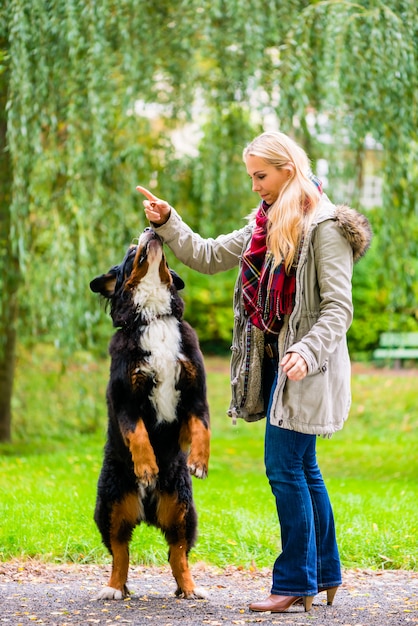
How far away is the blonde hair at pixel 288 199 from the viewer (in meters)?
3.89

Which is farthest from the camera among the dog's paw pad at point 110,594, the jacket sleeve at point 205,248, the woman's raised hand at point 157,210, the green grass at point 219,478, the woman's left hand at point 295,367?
the green grass at point 219,478

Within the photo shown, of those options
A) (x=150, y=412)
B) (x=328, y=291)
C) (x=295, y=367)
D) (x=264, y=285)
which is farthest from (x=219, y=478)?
(x=295, y=367)

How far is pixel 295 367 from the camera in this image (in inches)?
→ 143

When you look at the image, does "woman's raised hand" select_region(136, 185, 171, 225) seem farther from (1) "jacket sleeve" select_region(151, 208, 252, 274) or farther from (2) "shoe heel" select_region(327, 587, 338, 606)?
(2) "shoe heel" select_region(327, 587, 338, 606)

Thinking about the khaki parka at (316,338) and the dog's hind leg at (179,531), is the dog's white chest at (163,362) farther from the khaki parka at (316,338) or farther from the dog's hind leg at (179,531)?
the dog's hind leg at (179,531)

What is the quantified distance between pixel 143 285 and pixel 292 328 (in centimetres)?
77

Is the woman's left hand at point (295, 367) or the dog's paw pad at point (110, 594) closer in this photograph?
the woman's left hand at point (295, 367)

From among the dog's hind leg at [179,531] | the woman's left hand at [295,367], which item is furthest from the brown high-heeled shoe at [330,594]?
the woman's left hand at [295,367]

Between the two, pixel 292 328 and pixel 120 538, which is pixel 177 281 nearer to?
pixel 292 328

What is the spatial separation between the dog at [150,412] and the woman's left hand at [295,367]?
2.16ft

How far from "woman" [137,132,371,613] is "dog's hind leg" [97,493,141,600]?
66 centimetres

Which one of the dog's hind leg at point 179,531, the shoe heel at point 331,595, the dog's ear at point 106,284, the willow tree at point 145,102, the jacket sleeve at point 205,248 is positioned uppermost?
the willow tree at point 145,102

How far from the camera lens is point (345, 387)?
400 cm

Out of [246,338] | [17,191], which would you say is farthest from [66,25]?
[246,338]
